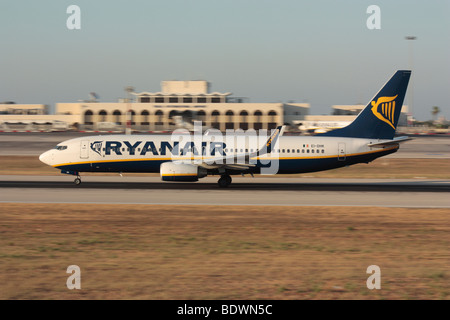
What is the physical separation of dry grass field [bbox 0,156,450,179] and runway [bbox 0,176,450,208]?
15.7 ft

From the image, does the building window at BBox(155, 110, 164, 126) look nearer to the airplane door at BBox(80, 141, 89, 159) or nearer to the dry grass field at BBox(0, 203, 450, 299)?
the airplane door at BBox(80, 141, 89, 159)

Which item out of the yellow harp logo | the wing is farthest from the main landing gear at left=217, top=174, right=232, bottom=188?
the yellow harp logo

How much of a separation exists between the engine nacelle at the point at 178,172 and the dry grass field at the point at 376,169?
1290 cm

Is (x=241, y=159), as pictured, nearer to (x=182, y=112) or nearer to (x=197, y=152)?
(x=197, y=152)

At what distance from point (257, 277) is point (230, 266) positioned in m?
1.36

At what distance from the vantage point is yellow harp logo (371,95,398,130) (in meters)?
36.3

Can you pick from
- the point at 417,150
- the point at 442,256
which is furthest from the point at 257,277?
the point at 417,150

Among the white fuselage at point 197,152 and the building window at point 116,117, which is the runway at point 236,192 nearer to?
the white fuselage at point 197,152

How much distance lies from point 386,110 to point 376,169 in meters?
17.6

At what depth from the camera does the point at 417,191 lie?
34.2m

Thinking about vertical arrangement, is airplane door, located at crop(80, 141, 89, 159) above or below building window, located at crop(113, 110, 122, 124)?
below

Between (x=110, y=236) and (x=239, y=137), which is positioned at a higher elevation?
(x=239, y=137)
